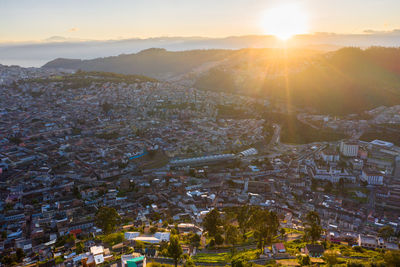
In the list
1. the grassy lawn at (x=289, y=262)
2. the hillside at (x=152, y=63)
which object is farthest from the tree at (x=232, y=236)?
the hillside at (x=152, y=63)

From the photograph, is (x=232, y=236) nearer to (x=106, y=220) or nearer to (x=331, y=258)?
(x=331, y=258)

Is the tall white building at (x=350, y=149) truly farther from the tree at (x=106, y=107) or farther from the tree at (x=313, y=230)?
the tree at (x=106, y=107)

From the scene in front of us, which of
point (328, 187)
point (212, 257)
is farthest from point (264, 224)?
point (328, 187)

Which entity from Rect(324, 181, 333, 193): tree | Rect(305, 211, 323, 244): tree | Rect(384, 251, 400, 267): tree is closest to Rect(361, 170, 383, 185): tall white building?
Rect(324, 181, 333, 193): tree

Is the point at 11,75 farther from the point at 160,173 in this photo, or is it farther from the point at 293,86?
the point at 293,86

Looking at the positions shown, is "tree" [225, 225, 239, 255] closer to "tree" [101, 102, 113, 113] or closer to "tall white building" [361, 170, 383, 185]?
"tall white building" [361, 170, 383, 185]

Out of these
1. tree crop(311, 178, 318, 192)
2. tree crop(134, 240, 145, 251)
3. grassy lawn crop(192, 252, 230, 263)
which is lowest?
tree crop(311, 178, 318, 192)

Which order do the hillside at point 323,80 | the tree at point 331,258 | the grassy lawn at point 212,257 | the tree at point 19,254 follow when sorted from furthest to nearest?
the hillside at point 323,80
the tree at point 19,254
the grassy lawn at point 212,257
the tree at point 331,258

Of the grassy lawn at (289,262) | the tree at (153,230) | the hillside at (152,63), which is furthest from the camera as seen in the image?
the hillside at (152,63)

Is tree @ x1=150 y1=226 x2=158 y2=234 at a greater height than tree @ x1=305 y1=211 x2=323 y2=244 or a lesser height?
lesser
